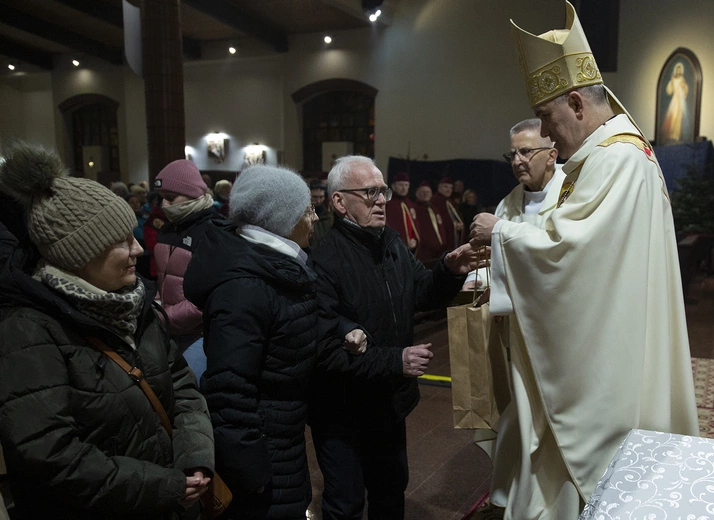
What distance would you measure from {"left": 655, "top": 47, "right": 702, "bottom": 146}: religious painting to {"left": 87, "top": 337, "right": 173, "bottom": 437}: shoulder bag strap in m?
10.6

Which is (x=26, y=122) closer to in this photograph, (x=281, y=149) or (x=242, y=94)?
(x=242, y=94)

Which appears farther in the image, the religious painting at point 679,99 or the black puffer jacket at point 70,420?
the religious painting at point 679,99

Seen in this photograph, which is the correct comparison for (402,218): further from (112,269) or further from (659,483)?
(659,483)

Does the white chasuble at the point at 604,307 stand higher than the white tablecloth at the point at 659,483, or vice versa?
the white chasuble at the point at 604,307

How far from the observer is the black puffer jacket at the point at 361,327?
2104mm

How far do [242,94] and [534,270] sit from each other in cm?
1422

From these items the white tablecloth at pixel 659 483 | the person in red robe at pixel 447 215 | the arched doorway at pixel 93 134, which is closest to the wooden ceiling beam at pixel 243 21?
the arched doorway at pixel 93 134

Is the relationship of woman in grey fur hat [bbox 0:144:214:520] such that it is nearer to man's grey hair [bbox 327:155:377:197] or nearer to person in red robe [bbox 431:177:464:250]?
man's grey hair [bbox 327:155:377:197]

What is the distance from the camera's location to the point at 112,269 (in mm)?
1548

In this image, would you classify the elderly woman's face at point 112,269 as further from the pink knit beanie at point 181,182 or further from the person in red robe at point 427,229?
the person in red robe at point 427,229

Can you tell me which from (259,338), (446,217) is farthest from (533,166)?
(446,217)

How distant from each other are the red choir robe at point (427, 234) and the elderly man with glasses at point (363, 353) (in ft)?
17.9

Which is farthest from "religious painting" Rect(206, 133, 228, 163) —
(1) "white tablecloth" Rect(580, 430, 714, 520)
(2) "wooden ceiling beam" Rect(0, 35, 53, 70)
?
(1) "white tablecloth" Rect(580, 430, 714, 520)

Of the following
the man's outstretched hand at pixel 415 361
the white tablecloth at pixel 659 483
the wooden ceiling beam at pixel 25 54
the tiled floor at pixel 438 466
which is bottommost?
the tiled floor at pixel 438 466
